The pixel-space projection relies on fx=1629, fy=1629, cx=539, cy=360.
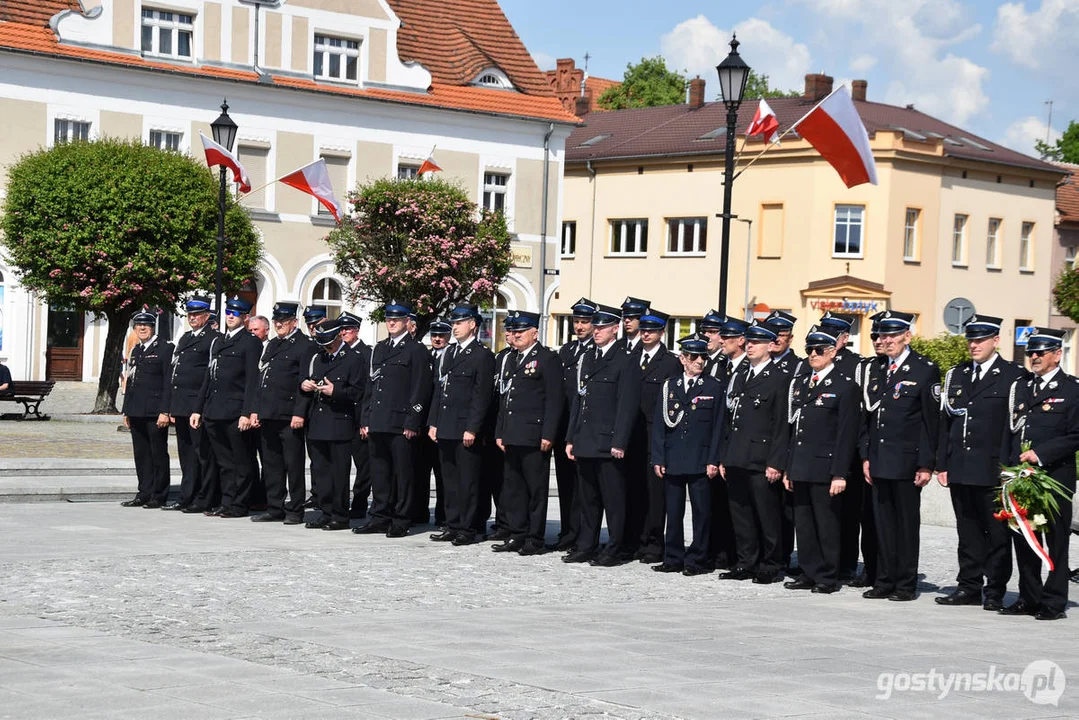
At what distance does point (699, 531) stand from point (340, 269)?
86.2 ft

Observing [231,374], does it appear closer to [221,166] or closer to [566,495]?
[566,495]

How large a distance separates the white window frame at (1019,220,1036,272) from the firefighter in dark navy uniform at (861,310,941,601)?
52398mm

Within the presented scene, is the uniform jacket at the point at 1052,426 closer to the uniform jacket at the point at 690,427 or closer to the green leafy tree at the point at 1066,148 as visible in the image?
the uniform jacket at the point at 690,427

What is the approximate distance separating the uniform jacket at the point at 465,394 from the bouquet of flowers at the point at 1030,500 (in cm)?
493

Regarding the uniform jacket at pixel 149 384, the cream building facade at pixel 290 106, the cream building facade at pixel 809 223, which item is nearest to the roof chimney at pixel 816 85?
the cream building facade at pixel 809 223

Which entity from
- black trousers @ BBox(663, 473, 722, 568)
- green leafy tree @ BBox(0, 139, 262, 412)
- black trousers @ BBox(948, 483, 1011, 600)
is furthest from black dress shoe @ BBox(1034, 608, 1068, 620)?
green leafy tree @ BBox(0, 139, 262, 412)

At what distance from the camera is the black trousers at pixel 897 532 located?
39.5 ft

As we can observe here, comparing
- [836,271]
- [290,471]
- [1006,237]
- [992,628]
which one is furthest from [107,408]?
[1006,237]

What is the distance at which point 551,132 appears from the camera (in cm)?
4775

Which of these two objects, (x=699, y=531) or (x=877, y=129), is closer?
(x=699, y=531)

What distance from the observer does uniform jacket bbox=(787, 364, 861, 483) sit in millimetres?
12242

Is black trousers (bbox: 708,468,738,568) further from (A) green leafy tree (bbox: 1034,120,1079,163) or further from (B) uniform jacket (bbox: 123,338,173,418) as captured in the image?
(A) green leafy tree (bbox: 1034,120,1079,163)

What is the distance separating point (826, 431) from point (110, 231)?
2086cm

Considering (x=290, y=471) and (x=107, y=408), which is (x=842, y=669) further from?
(x=107, y=408)
